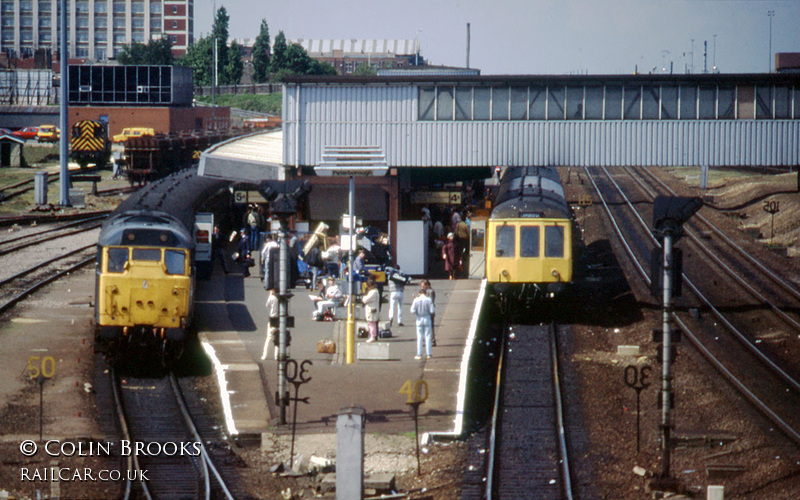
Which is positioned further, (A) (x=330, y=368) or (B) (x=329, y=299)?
(B) (x=329, y=299)

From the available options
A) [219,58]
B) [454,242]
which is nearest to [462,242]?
[454,242]

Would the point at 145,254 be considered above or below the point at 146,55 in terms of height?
below

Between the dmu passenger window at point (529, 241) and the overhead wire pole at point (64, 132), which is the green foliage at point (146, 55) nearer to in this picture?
the overhead wire pole at point (64, 132)

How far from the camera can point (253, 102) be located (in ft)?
382

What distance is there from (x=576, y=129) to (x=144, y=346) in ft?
53.8

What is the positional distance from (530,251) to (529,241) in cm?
25

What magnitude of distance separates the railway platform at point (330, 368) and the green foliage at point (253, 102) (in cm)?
8768

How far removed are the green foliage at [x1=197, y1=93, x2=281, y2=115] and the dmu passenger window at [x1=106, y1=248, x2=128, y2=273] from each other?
95366mm

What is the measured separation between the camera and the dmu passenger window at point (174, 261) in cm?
2131

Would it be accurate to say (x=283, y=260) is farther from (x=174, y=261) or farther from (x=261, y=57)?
(x=261, y=57)

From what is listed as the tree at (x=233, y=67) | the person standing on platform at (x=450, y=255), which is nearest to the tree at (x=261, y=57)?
the tree at (x=233, y=67)

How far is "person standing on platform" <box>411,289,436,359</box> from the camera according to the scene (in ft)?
69.8

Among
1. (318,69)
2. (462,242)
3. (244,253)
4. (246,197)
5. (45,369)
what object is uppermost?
(318,69)

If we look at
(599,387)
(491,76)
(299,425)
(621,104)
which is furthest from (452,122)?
(299,425)
